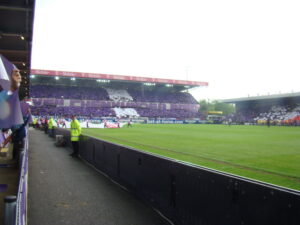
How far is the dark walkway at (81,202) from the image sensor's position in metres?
4.98

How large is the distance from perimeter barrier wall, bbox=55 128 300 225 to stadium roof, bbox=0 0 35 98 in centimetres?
495

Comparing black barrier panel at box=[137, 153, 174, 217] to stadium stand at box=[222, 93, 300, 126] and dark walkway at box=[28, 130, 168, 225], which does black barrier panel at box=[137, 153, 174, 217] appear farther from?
stadium stand at box=[222, 93, 300, 126]

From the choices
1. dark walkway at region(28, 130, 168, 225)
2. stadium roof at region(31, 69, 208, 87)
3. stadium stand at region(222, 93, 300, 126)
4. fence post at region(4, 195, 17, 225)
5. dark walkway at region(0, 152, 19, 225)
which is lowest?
dark walkway at region(28, 130, 168, 225)

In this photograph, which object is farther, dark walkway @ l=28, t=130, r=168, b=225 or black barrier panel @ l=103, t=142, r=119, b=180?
black barrier panel @ l=103, t=142, r=119, b=180

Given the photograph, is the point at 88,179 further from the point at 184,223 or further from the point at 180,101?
the point at 180,101

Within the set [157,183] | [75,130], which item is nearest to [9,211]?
[157,183]

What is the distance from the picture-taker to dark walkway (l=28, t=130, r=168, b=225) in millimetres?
4984

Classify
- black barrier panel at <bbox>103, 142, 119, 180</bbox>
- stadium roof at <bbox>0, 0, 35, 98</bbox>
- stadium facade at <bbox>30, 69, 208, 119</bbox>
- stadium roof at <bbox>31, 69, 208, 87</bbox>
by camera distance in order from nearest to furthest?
stadium roof at <bbox>0, 0, 35, 98</bbox> < black barrier panel at <bbox>103, 142, 119, 180</bbox> < stadium roof at <bbox>31, 69, 208, 87</bbox> < stadium facade at <bbox>30, 69, 208, 119</bbox>

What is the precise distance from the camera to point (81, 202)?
19.6 ft

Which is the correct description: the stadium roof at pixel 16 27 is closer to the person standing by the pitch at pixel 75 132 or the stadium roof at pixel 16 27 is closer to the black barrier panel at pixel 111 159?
the person standing by the pitch at pixel 75 132

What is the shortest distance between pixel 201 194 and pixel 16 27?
28.3 feet

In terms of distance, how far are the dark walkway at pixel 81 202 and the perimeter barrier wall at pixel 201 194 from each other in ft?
1.26

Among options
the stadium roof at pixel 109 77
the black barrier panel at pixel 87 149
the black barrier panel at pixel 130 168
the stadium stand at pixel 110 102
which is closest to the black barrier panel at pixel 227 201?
the black barrier panel at pixel 130 168

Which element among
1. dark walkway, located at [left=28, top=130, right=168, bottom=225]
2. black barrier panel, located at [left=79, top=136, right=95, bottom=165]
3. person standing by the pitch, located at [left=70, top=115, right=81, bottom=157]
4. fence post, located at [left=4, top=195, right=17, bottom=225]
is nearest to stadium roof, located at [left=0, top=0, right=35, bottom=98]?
person standing by the pitch, located at [left=70, top=115, right=81, bottom=157]
